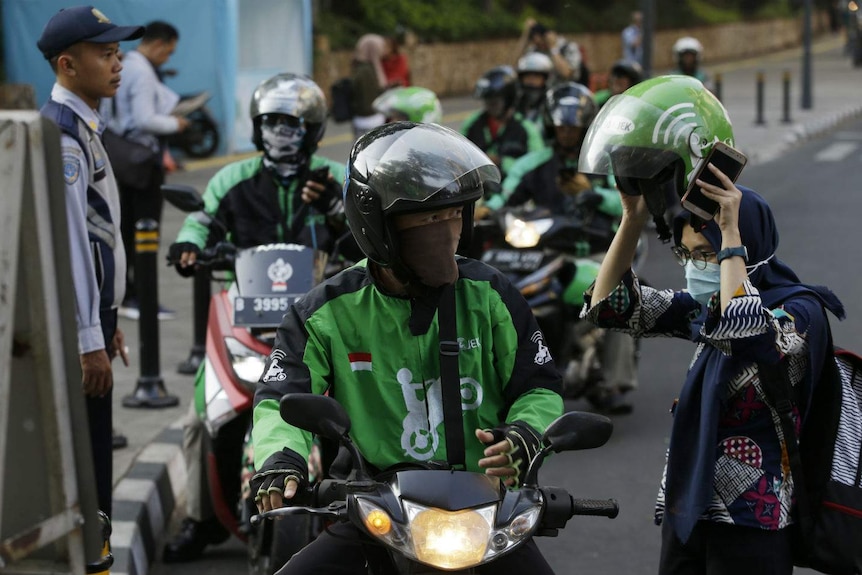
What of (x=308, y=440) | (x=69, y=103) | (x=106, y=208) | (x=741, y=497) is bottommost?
(x=741, y=497)

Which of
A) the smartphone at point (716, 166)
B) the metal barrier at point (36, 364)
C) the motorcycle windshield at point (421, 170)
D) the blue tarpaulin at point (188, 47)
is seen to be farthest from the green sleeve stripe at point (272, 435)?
the blue tarpaulin at point (188, 47)

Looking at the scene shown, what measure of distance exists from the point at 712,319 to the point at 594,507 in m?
0.76

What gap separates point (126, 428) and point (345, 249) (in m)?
2.03

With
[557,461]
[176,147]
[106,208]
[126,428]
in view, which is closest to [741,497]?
[106,208]

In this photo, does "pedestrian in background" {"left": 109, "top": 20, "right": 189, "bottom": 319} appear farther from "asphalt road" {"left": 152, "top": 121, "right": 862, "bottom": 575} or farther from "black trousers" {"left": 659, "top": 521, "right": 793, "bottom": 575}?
"black trousers" {"left": 659, "top": 521, "right": 793, "bottom": 575}

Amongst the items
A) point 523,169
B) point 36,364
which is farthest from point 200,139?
point 36,364

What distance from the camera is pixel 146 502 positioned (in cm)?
622

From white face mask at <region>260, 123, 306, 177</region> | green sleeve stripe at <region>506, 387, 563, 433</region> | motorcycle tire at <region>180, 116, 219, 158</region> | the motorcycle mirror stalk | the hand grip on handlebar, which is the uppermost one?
white face mask at <region>260, 123, 306, 177</region>

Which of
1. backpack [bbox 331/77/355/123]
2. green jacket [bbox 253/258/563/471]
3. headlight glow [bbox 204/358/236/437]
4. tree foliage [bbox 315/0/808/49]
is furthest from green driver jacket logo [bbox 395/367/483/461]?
tree foliage [bbox 315/0/808/49]

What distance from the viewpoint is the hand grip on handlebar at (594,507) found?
320 centimetres

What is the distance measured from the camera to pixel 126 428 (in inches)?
292

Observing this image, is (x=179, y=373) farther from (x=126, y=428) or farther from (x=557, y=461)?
(x=557, y=461)

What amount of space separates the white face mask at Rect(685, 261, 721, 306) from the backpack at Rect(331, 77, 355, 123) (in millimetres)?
11281

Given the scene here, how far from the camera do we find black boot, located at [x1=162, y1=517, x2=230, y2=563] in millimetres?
6023
